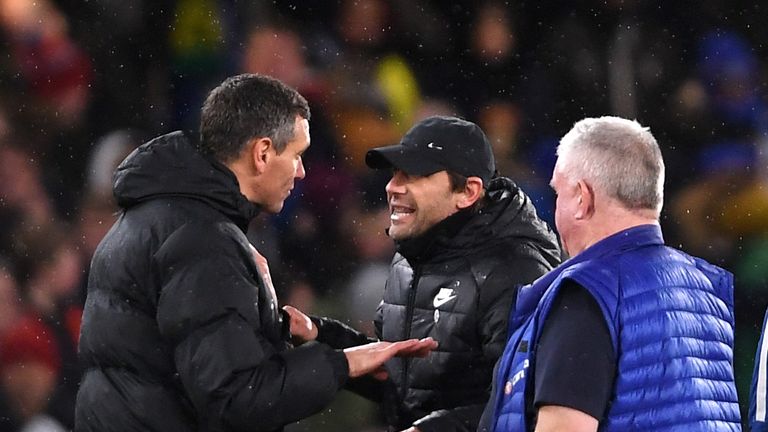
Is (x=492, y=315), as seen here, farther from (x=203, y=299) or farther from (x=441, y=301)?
(x=203, y=299)

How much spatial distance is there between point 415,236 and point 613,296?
648 millimetres

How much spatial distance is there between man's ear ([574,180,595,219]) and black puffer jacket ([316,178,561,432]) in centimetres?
45

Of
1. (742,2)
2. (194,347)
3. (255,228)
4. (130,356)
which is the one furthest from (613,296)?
(742,2)

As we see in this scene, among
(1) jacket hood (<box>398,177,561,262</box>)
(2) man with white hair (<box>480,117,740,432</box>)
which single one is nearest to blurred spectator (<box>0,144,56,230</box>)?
(1) jacket hood (<box>398,177,561,262</box>)

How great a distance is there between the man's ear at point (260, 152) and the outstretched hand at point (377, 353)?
10.9 inches

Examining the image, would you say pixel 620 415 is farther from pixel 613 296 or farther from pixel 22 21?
pixel 22 21

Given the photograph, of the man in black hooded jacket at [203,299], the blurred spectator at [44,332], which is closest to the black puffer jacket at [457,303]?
the man in black hooded jacket at [203,299]

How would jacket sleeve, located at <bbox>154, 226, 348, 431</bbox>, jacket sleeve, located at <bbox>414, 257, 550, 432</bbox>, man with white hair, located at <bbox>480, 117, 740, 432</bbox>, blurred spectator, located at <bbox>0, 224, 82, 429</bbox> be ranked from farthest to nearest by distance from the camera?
blurred spectator, located at <bbox>0, 224, 82, 429</bbox> → jacket sleeve, located at <bbox>414, 257, 550, 432</bbox> → jacket sleeve, located at <bbox>154, 226, 348, 431</bbox> → man with white hair, located at <bbox>480, 117, 740, 432</bbox>

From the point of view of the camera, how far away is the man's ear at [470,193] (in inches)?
70.6

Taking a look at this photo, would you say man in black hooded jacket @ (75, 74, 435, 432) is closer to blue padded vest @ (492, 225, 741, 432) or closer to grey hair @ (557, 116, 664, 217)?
blue padded vest @ (492, 225, 741, 432)

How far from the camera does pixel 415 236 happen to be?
70.7 inches

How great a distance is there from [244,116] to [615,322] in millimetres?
585

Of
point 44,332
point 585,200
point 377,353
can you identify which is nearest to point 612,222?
point 585,200

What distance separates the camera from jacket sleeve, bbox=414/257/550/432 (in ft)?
5.39
